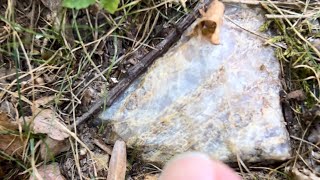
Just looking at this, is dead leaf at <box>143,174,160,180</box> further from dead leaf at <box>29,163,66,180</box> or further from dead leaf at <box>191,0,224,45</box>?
dead leaf at <box>191,0,224,45</box>

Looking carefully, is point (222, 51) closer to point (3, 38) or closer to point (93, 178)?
point (93, 178)

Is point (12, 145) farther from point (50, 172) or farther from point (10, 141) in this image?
point (50, 172)

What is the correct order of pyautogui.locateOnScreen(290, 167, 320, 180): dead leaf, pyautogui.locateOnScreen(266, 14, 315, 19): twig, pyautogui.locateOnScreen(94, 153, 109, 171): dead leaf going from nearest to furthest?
1. pyautogui.locateOnScreen(290, 167, 320, 180): dead leaf
2. pyautogui.locateOnScreen(94, 153, 109, 171): dead leaf
3. pyautogui.locateOnScreen(266, 14, 315, 19): twig

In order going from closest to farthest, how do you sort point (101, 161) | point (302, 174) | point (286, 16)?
point (302, 174) → point (101, 161) → point (286, 16)

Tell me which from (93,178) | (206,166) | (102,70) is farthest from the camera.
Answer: (102,70)

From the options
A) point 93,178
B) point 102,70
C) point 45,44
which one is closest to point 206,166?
point 93,178

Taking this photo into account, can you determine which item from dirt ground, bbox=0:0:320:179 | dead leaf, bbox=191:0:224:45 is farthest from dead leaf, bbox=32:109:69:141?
dead leaf, bbox=191:0:224:45

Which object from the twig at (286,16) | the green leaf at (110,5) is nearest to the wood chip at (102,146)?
the green leaf at (110,5)

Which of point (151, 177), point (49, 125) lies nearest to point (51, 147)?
point (49, 125)
